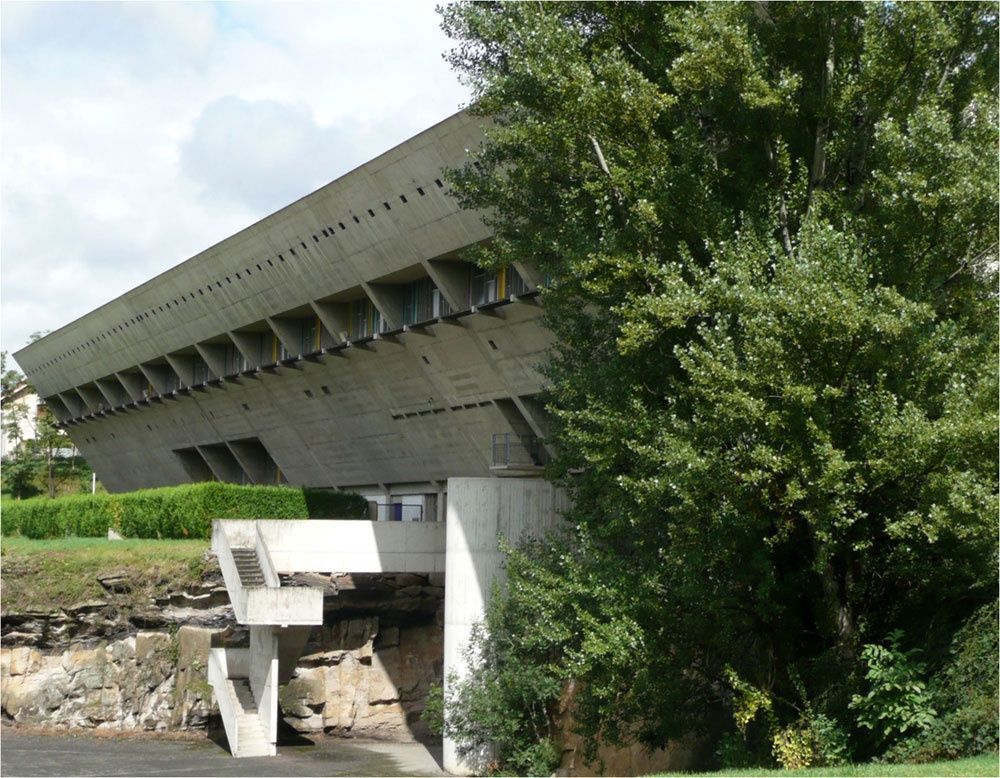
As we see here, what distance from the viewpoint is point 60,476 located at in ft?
250

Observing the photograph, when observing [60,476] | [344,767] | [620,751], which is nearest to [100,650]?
[344,767]

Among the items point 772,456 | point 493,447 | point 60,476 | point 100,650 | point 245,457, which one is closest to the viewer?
point 772,456

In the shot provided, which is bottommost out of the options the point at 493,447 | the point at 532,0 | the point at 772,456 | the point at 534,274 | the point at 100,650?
the point at 100,650

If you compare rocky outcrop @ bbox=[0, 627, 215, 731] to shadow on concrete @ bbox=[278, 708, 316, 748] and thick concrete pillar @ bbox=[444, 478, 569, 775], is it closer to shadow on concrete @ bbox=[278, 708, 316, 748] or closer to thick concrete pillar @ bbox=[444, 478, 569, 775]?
shadow on concrete @ bbox=[278, 708, 316, 748]

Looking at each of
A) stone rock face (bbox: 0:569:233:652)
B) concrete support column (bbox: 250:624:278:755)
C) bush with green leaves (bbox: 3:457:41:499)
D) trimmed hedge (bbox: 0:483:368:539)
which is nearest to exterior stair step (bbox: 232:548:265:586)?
concrete support column (bbox: 250:624:278:755)

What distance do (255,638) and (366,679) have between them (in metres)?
5.66

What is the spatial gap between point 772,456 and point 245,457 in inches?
1441

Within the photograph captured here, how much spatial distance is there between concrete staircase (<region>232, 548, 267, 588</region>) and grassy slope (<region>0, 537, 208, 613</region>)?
6.94 metres

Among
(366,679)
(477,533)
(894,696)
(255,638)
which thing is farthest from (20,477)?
(894,696)

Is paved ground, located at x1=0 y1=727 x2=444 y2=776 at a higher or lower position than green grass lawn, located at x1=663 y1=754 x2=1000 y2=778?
lower

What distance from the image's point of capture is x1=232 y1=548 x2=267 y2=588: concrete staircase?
2602 cm

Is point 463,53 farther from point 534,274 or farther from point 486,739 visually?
point 486,739

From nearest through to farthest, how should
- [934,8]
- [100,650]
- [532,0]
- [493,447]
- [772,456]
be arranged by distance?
[772,456] < [934,8] < [532,0] < [493,447] < [100,650]

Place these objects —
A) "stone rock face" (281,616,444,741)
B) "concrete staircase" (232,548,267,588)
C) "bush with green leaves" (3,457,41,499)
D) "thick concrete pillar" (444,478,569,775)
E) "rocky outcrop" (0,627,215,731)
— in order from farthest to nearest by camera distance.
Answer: "bush with green leaves" (3,457,41,499) < "rocky outcrop" (0,627,215,731) < "stone rock face" (281,616,444,741) < "concrete staircase" (232,548,267,588) < "thick concrete pillar" (444,478,569,775)
